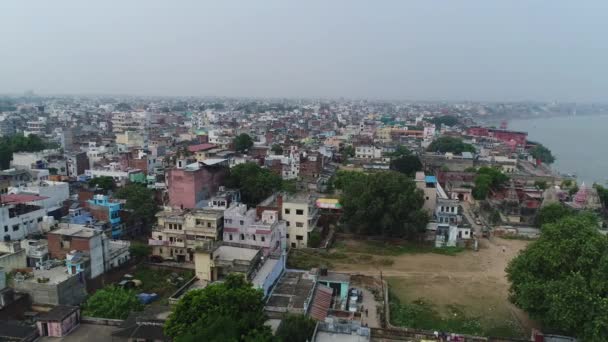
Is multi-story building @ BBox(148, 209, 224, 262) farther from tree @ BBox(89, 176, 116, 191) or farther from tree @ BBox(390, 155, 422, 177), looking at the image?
tree @ BBox(390, 155, 422, 177)

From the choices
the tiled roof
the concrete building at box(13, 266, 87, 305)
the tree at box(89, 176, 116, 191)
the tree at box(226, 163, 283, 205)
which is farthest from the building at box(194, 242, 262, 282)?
the tree at box(89, 176, 116, 191)

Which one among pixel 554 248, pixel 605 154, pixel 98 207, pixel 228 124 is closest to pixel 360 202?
pixel 554 248

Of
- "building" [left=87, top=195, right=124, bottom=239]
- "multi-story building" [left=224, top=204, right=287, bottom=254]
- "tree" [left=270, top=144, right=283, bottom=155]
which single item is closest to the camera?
"multi-story building" [left=224, top=204, right=287, bottom=254]

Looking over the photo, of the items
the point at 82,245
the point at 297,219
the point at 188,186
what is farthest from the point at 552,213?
the point at 82,245

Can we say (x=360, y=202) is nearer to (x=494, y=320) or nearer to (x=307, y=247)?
(x=307, y=247)

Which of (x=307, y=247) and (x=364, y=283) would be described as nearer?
(x=364, y=283)

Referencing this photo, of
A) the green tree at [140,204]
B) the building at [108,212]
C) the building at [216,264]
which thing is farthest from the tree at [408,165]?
the building at [216,264]

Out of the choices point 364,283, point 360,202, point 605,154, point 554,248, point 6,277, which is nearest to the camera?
point 554,248

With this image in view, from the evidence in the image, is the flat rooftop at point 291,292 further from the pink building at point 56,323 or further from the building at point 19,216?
the building at point 19,216
